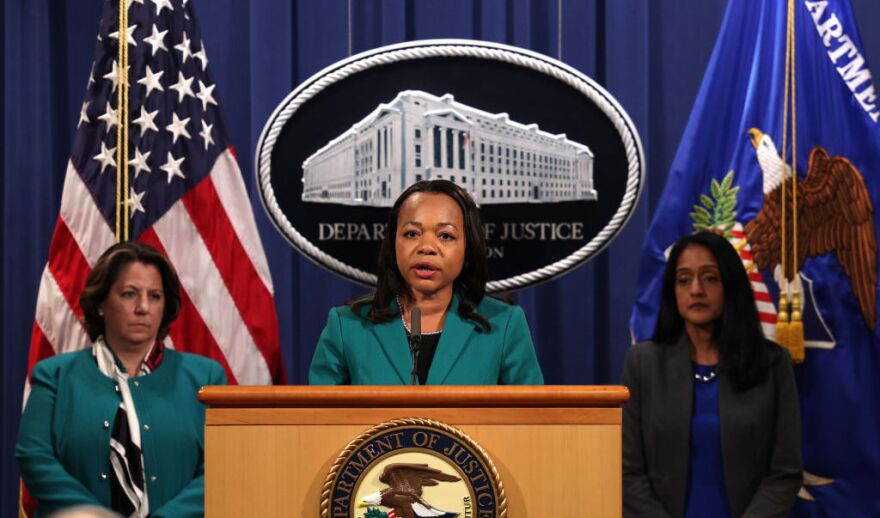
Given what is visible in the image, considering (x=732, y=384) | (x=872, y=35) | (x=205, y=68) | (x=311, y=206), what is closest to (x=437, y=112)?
(x=311, y=206)

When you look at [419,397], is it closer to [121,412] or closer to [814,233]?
[121,412]

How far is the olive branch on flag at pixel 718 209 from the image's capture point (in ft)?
10.6

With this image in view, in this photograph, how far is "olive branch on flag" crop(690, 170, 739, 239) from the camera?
3240 millimetres

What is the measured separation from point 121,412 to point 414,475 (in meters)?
1.40

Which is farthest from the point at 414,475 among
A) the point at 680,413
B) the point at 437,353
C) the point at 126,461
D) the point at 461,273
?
the point at 680,413

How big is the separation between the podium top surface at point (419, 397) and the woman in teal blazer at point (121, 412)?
3.72 ft

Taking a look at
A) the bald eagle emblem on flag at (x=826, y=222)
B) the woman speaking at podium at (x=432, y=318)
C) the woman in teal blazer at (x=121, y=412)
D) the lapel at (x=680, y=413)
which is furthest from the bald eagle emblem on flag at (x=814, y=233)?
the woman in teal blazer at (x=121, y=412)

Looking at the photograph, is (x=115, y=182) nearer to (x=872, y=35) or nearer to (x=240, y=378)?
(x=240, y=378)

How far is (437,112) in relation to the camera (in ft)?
10.8

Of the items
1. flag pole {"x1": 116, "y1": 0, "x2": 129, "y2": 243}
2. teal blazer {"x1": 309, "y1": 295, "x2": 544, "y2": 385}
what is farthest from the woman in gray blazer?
flag pole {"x1": 116, "y1": 0, "x2": 129, "y2": 243}

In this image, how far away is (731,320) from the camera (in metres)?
2.88

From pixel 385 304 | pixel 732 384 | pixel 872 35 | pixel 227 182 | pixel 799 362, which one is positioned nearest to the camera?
pixel 385 304

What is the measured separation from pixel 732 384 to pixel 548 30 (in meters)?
1.76

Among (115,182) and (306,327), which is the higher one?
(115,182)
